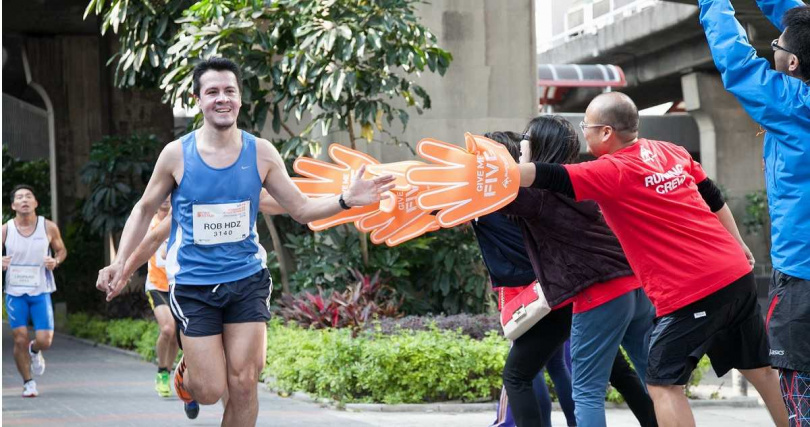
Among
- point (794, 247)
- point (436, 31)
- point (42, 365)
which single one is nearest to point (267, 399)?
point (42, 365)

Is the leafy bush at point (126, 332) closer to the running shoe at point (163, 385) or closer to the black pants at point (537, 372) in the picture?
the running shoe at point (163, 385)

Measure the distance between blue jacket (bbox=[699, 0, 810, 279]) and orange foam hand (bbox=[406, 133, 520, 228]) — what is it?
1.02 metres

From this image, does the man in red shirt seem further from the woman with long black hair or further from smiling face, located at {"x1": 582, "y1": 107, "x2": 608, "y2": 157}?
the woman with long black hair

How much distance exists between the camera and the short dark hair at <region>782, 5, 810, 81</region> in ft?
14.5

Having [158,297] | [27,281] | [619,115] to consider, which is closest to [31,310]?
[27,281]

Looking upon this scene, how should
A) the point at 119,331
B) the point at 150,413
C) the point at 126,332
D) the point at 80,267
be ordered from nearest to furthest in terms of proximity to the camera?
the point at 150,413 → the point at 126,332 → the point at 119,331 → the point at 80,267

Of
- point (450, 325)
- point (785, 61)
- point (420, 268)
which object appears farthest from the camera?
point (420, 268)

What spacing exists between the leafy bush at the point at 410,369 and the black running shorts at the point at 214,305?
13.0 ft

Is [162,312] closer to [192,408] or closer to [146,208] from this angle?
[192,408]

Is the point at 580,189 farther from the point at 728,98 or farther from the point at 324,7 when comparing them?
the point at 728,98

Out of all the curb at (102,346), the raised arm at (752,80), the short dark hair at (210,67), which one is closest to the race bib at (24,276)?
the curb at (102,346)

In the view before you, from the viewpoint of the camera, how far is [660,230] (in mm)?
5035

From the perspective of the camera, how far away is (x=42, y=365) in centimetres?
1141

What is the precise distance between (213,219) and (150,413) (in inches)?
167
